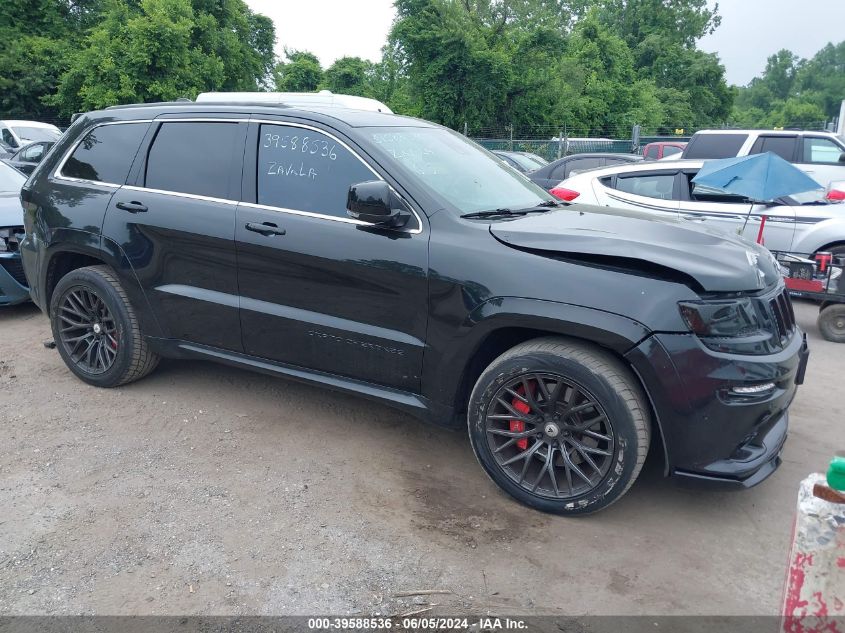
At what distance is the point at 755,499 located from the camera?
3580mm

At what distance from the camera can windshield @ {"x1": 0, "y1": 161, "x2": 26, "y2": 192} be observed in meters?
7.33

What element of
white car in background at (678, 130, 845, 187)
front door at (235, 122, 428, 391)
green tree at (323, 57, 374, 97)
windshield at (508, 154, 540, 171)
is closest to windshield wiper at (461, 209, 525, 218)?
front door at (235, 122, 428, 391)

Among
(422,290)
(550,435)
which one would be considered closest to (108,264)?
(422,290)

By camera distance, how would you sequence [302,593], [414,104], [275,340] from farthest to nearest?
[414,104], [275,340], [302,593]

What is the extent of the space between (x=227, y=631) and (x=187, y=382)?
2.70 meters

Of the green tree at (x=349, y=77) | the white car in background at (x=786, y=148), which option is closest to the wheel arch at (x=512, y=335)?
the white car in background at (x=786, y=148)

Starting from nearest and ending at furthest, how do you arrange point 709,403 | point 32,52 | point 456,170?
point 709,403, point 456,170, point 32,52

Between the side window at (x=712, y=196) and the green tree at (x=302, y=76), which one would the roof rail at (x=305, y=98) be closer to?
the side window at (x=712, y=196)

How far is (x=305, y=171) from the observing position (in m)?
3.95

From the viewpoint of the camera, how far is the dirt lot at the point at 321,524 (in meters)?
2.82

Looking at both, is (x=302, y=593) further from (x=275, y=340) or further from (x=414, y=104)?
(x=414, y=104)

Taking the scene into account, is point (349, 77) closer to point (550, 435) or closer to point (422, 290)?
point (422, 290)

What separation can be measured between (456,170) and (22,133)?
777 inches

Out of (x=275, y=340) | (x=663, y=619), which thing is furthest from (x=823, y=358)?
(x=275, y=340)
